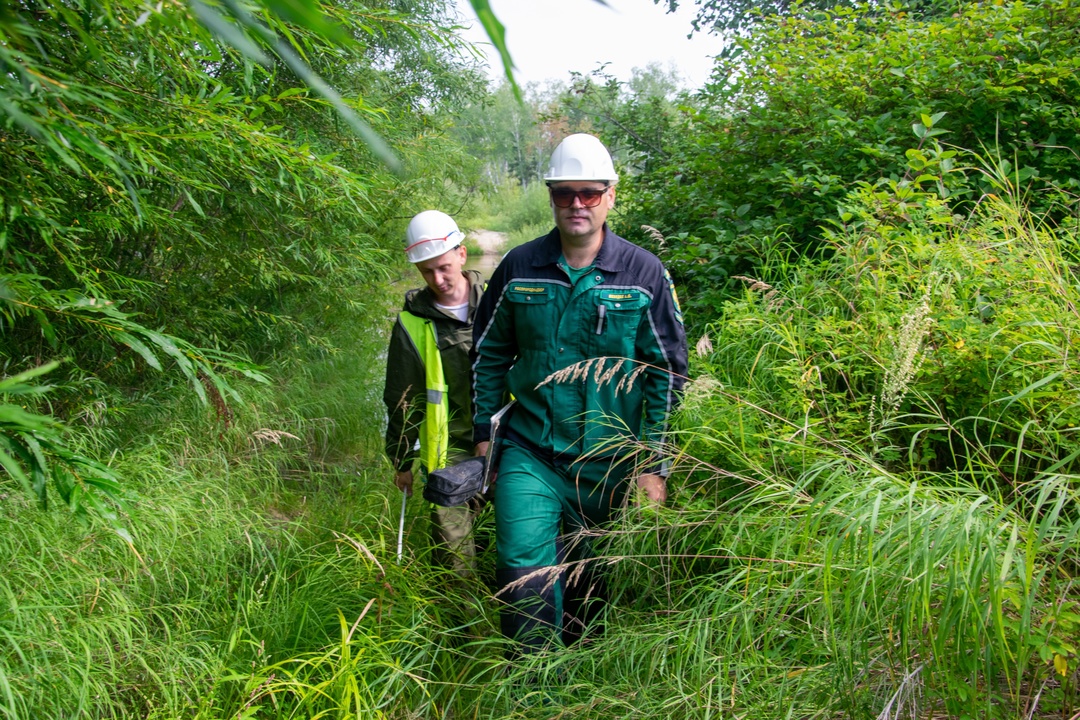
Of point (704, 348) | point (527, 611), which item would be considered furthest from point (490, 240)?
point (527, 611)

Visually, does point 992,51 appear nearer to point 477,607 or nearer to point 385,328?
point 477,607

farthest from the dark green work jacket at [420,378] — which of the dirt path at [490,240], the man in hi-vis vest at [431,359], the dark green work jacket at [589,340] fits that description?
the dirt path at [490,240]

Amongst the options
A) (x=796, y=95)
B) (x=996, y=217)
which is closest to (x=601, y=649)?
(x=996, y=217)

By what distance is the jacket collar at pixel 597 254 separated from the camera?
337cm

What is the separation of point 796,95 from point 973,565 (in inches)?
155

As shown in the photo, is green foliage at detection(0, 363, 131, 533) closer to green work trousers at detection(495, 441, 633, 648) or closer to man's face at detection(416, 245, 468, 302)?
green work trousers at detection(495, 441, 633, 648)

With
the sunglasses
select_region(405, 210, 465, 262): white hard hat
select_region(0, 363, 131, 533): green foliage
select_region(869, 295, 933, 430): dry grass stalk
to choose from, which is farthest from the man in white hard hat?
select_region(0, 363, 131, 533): green foliage

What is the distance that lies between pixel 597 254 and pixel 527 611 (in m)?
1.41

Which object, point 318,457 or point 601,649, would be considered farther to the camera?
point 318,457

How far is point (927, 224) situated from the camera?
3801 mm

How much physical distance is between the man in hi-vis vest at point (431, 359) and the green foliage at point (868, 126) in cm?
157

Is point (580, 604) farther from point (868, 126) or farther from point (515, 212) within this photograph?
point (515, 212)

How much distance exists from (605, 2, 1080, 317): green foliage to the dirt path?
16.9 meters

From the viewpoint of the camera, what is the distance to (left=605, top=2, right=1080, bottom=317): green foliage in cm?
434
